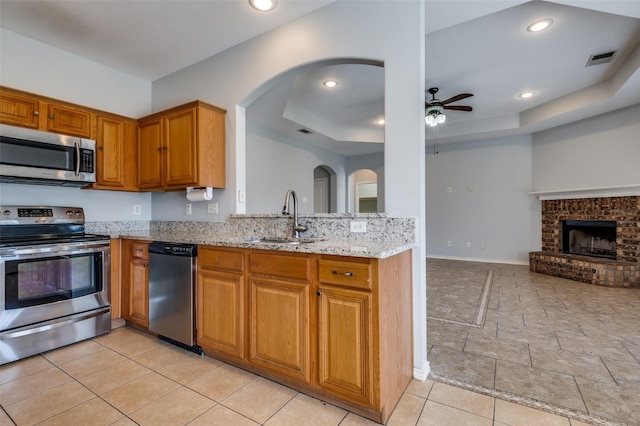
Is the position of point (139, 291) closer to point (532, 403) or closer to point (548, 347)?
point (532, 403)

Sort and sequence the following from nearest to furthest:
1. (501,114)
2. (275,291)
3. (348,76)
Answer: (275,291)
(348,76)
(501,114)

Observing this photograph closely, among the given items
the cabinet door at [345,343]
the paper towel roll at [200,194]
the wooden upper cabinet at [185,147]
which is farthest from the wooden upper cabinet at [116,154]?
the cabinet door at [345,343]

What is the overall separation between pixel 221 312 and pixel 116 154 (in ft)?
7.06

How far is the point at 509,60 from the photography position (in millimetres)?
3504

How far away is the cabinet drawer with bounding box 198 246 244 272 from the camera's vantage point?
204 centimetres

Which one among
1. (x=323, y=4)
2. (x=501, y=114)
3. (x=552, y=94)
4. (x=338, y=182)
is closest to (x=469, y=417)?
(x=323, y=4)

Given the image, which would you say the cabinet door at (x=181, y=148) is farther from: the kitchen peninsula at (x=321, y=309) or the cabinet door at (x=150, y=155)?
the kitchen peninsula at (x=321, y=309)

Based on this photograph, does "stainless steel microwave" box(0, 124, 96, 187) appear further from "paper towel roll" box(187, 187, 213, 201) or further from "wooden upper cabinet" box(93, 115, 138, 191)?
"paper towel roll" box(187, 187, 213, 201)

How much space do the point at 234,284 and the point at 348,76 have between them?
2.97m

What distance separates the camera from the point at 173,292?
236cm

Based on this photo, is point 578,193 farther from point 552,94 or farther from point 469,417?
point 469,417

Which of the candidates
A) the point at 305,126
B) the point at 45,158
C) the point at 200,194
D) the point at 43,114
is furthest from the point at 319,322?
the point at 305,126

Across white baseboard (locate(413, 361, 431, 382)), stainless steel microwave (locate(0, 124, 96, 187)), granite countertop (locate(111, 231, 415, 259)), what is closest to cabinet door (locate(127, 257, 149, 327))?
granite countertop (locate(111, 231, 415, 259))

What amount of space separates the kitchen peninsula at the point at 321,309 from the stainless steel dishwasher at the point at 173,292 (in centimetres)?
7
